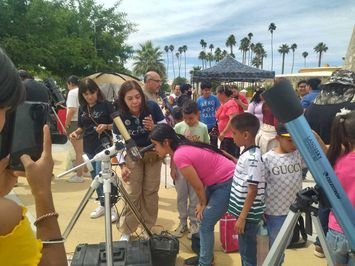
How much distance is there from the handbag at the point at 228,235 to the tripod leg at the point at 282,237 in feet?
6.15

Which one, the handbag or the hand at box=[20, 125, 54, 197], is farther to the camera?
the handbag

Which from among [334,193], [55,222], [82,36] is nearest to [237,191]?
[334,193]

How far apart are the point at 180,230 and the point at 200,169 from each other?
141 centimetres

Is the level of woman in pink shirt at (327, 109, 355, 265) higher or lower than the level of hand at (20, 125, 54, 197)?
lower

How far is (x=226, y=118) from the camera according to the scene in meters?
5.96

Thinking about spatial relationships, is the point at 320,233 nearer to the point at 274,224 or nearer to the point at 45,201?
the point at 274,224

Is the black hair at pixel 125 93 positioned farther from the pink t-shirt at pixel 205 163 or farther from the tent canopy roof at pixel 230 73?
the tent canopy roof at pixel 230 73

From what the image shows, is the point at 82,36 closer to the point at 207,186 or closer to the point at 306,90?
the point at 306,90

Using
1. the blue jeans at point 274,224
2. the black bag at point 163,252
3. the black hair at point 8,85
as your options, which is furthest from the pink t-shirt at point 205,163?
the black hair at point 8,85

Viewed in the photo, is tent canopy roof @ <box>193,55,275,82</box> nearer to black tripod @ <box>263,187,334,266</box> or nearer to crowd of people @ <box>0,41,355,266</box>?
crowd of people @ <box>0,41,355,266</box>

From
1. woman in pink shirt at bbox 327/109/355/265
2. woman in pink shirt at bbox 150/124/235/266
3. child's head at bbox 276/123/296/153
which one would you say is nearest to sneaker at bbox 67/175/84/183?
woman in pink shirt at bbox 150/124/235/266

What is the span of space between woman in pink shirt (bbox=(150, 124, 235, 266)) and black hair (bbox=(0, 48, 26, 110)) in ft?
6.54

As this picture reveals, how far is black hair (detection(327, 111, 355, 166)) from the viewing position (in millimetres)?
2164

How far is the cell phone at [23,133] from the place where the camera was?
3.87 feet
